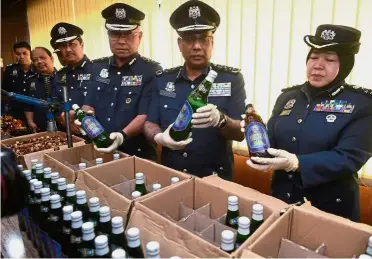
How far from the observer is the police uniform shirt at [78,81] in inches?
97.2

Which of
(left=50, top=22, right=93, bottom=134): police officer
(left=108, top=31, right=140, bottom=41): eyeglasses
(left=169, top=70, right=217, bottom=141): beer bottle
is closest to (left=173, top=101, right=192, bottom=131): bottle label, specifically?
(left=169, top=70, right=217, bottom=141): beer bottle

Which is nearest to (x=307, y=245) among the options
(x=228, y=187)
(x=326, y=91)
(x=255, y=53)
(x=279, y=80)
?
(x=228, y=187)

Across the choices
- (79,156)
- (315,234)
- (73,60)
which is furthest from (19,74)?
(315,234)

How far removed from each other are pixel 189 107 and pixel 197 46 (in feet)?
1.71

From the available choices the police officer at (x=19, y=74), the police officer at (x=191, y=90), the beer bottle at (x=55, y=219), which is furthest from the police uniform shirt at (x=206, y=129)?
the police officer at (x=19, y=74)

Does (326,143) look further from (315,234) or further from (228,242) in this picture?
(228,242)

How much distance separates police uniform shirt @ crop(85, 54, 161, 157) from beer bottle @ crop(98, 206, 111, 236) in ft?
3.77

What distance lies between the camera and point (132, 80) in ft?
6.59

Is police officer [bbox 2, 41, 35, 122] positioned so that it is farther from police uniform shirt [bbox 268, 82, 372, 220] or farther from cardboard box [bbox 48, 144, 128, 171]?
police uniform shirt [bbox 268, 82, 372, 220]

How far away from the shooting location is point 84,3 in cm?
399

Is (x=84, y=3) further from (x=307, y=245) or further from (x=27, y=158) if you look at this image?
(x=307, y=245)

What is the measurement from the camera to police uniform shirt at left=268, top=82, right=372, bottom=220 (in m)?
1.19

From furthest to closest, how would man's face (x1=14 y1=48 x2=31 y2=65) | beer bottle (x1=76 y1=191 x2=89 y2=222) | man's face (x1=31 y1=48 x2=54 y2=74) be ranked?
man's face (x1=14 y1=48 x2=31 y2=65), man's face (x1=31 y1=48 x2=54 y2=74), beer bottle (x1=76 y1=191 x2=89 y2=222)

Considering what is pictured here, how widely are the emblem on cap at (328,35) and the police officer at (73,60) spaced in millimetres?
1797
